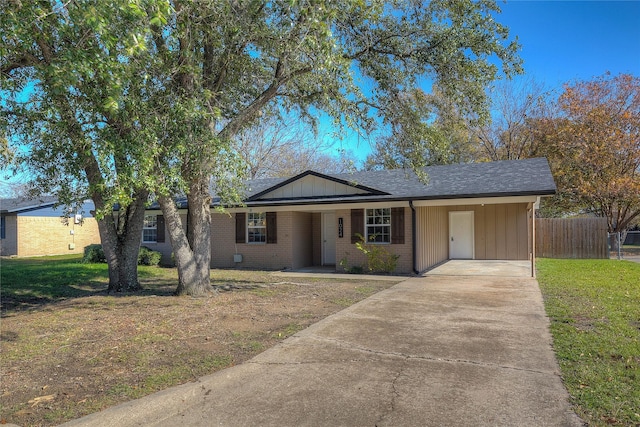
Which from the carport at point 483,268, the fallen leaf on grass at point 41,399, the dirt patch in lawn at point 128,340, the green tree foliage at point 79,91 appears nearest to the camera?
the fallen leaf on grass at point 41,399

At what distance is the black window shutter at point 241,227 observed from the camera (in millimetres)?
17250

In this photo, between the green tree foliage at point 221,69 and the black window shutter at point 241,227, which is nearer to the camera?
the green tree foliage at point 221,69

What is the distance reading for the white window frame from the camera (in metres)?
17.1

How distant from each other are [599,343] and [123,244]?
9291 millimetres

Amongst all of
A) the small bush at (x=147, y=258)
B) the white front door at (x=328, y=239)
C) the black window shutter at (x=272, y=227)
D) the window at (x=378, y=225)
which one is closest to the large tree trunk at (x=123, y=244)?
the black window shutter at (x=272, y=227)

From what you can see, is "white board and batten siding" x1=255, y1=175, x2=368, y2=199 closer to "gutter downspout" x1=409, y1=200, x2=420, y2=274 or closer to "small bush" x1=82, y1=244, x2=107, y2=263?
"gutter downspout" x1=409, y1=200, x2=420, y2=274

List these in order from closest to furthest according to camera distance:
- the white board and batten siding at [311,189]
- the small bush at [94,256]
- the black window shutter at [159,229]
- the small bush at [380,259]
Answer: the small bush at [380,259] → the white board and batten siding at [311,189] → the small bush at [94,256] → the black window shutter at [159,229]

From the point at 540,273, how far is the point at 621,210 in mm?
15792

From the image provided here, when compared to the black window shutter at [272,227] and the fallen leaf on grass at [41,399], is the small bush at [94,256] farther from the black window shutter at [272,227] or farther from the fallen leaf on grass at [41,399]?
the fallen leaf on grass at [41,399]

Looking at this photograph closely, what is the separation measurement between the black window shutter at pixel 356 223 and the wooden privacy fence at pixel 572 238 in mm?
10024

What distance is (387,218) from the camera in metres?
15.0

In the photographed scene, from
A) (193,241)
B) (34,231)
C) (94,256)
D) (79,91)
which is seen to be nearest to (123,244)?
(193,241)

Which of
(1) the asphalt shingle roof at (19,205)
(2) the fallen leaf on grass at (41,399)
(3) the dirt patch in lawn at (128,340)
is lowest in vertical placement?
(2) the fallen leaf on grass at (41,399)

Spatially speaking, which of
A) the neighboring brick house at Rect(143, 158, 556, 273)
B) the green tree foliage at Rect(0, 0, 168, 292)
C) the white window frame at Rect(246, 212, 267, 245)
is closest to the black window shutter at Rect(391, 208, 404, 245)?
the neighboring brick house at Rect(143, 158, 556, 273)
